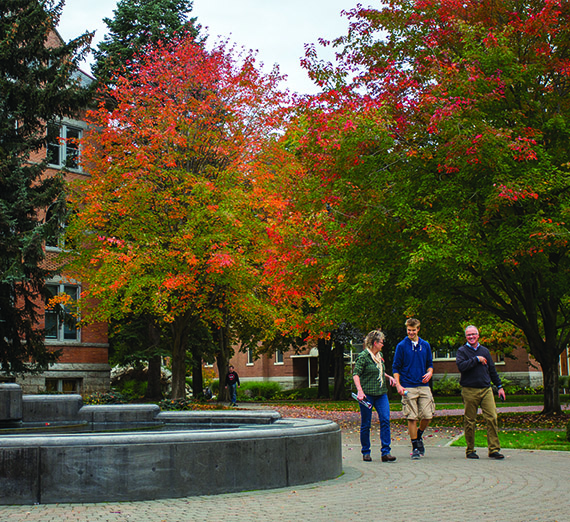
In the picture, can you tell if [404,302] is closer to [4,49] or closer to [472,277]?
[472,277]

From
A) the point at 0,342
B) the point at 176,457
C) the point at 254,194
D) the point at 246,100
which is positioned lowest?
the point at 176,457

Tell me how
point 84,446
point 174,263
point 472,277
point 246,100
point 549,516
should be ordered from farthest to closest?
point 246,100
point 174,263
point 472,277
point 84,446
point 549,516

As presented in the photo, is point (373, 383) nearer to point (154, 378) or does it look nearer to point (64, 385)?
point (64, 385)

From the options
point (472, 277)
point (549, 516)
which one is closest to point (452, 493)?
point (549, 516)

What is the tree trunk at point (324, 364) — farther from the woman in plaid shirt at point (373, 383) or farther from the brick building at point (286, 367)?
the woman in plaid shirt at point (373, 383)

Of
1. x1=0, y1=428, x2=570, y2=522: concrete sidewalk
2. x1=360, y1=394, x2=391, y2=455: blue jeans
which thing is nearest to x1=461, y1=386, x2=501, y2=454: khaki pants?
x1=0, y1=428, x2=570, y2=522: concrete sidewalk

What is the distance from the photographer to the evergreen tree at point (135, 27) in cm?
3359

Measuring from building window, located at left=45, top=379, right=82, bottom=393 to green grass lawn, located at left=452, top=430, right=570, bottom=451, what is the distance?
65.6 feet

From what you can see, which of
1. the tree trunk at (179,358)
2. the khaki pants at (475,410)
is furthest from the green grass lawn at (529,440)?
the tree trunk at (179,358)

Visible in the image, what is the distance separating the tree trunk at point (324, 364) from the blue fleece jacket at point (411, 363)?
2817 cm

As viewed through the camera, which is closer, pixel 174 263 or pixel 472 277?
pixel 472 277

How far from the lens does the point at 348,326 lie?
114ft

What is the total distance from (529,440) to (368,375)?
4547 mm

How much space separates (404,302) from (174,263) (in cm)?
876
